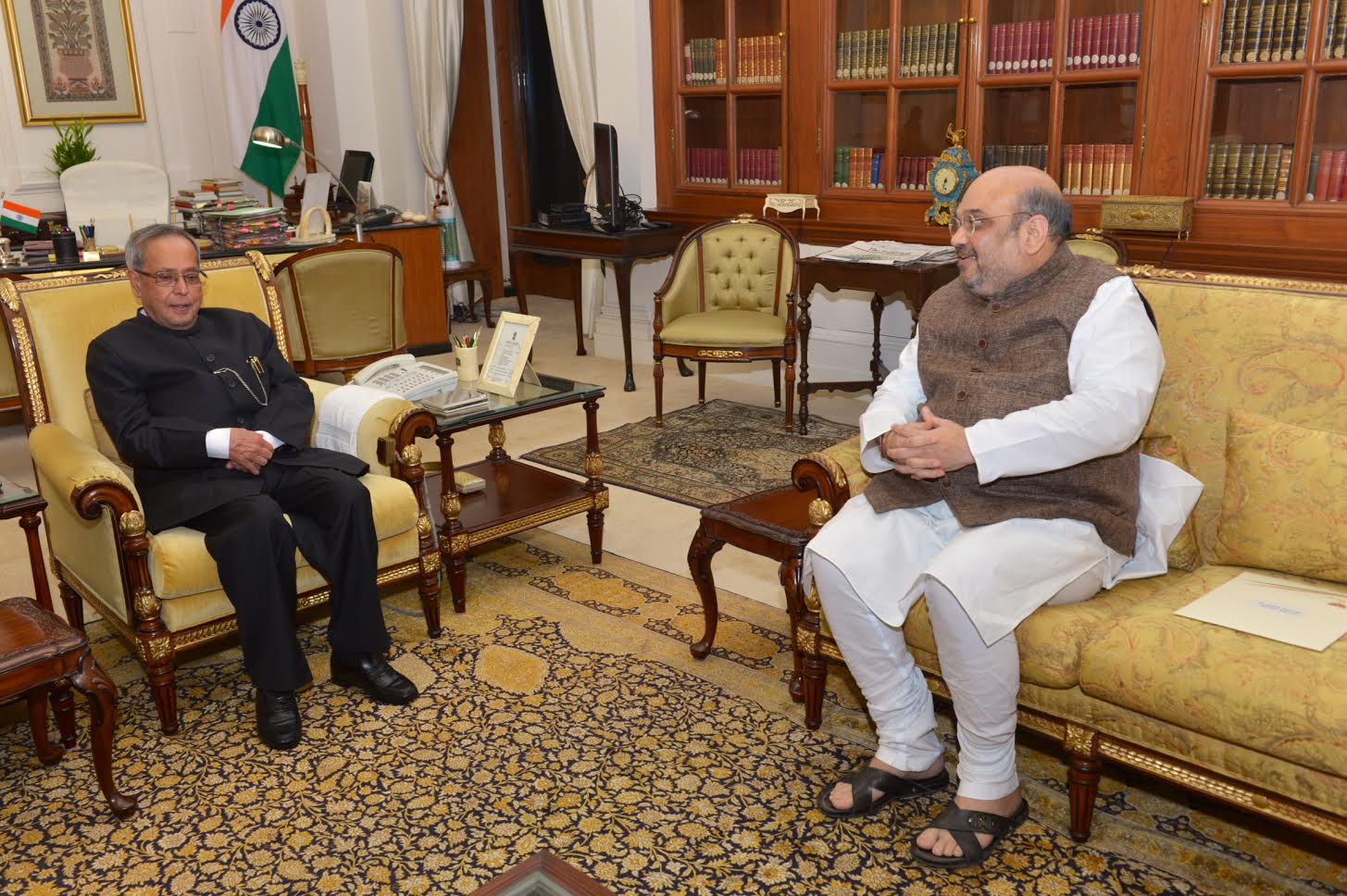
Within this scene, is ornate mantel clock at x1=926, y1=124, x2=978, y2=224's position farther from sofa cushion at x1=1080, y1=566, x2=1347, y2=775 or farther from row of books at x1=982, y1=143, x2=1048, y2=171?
sofa cushion at x1=1080, y1=566, x2=1347, y2=775

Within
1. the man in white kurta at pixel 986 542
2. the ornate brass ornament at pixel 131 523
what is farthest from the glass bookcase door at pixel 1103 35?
the ornate brass ornament at pixel 131 523

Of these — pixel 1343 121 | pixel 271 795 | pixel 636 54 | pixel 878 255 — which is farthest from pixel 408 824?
pixel 636 54

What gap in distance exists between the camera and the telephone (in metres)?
3.48

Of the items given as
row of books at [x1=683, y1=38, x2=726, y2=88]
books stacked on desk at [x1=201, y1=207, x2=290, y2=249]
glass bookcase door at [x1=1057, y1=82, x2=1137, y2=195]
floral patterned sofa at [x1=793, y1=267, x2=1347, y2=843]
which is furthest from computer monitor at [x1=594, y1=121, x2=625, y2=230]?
floral patterned sofa at [x1=793, y1=267, x2=1347, y2=843]

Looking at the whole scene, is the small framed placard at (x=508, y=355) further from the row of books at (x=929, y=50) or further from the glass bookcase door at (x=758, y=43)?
the glass bookcase door at (x=758, y=43)

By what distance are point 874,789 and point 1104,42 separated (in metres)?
3.56

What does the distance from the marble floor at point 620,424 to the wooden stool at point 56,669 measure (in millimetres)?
1421

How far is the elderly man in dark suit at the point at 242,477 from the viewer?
2719 mm

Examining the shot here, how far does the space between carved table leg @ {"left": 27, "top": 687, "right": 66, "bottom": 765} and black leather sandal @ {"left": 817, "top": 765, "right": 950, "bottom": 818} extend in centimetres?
175

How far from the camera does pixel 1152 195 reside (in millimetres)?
4598

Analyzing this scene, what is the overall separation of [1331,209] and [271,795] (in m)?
4.04

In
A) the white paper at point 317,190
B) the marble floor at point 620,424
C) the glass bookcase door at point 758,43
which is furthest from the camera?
the white paper at point 317,190

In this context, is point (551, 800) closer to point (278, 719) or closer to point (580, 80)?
point (278, 719)

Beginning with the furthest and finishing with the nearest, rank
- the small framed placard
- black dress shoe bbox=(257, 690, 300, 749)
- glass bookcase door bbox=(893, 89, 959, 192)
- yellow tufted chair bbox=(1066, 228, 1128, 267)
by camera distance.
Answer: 1. glass bookcase door bbox=(893, 89, 959, 192)
2. yellow tufted chair bbox=(1066, 228, 1128, 267)
3. the small framed placard
4. black dress shoe bbox=(257, 690, 300, 749)
